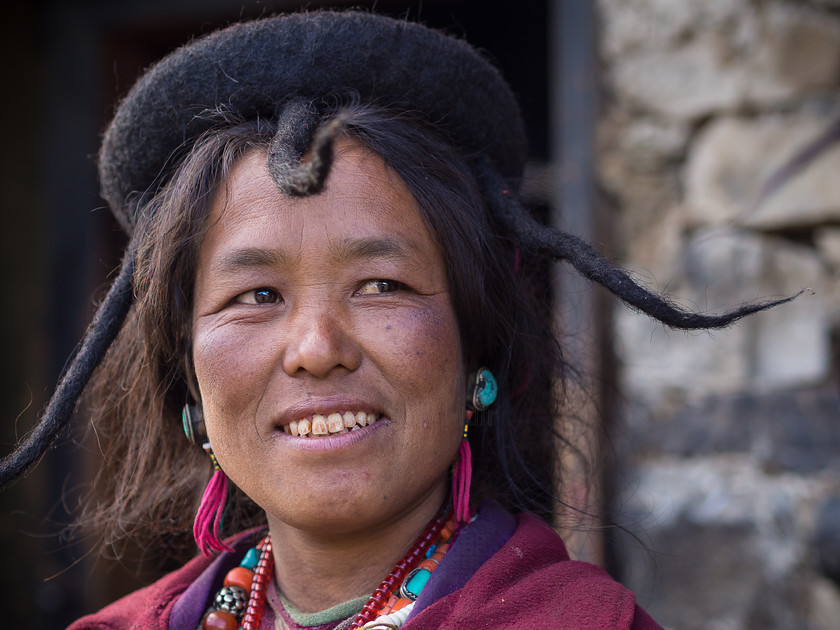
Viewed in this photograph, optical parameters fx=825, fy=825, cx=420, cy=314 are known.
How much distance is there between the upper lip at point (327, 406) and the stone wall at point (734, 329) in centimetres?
123

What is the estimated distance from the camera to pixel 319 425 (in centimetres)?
137

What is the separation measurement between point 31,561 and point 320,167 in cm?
325

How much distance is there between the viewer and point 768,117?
95.3 inches

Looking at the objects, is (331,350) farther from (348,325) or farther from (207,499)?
(207,499)

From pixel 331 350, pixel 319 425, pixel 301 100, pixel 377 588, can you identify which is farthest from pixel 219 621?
pixel 301 100

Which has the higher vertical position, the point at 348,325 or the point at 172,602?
the point at 348,325

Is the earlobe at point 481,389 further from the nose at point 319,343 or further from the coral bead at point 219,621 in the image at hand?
the coral bead at point 219,621

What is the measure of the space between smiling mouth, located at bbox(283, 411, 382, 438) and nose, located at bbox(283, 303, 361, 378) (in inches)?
2.9

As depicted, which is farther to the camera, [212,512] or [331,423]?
[212,512]

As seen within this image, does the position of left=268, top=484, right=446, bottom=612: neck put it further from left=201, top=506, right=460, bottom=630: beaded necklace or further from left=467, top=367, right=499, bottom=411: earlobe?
left=467, top=367, right=499, bottom=411: earlobe

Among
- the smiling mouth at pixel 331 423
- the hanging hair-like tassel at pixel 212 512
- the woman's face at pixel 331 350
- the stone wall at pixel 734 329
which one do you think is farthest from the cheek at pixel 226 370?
the stone wall at pixel 734 329

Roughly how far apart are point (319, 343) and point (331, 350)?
0.02 metres

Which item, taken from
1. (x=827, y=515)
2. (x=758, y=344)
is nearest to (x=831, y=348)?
(x=758, y=344)

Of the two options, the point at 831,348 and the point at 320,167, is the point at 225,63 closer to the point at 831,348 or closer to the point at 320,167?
the point at 320,167
